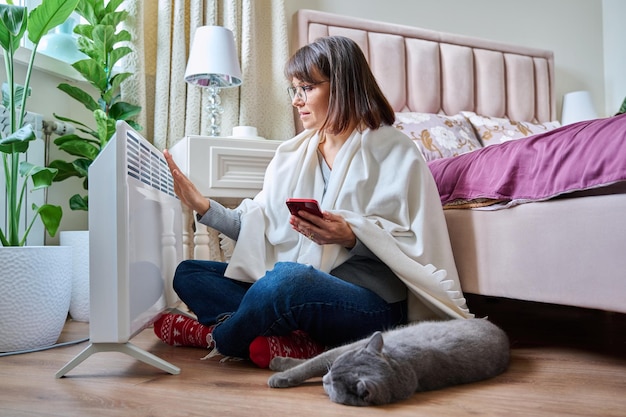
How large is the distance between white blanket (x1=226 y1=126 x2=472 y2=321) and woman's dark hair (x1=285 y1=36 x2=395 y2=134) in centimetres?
4

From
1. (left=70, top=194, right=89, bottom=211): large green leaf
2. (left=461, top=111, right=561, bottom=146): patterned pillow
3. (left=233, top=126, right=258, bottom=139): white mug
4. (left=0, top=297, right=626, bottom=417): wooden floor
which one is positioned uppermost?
(left=461, top=111, right=561, bottom=146): patterned pillow

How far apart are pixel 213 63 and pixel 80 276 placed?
2.91ft

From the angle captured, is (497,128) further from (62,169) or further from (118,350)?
(118,350)

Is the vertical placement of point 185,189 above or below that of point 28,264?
above

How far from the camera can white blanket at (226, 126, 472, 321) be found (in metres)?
1.25

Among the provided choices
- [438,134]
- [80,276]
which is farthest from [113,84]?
[438,134]

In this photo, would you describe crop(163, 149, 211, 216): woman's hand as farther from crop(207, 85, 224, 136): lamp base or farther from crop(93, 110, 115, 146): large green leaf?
crop(207, 85, 224, 136): lamp base

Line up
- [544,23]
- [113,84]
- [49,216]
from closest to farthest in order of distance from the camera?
[49,216] < [113,84] < [544,23]

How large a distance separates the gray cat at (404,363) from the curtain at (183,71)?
1443 mm

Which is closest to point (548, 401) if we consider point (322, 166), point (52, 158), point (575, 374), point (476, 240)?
point (575, 374)

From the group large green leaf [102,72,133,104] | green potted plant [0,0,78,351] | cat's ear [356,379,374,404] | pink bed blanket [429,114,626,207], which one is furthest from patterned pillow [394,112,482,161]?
cat's ear [356,379,374,404]

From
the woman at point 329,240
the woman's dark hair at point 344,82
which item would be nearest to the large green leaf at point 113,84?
the woman at point 329,240

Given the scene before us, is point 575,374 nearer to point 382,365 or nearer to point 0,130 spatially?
point 382,365

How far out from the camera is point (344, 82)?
1.39 metres
